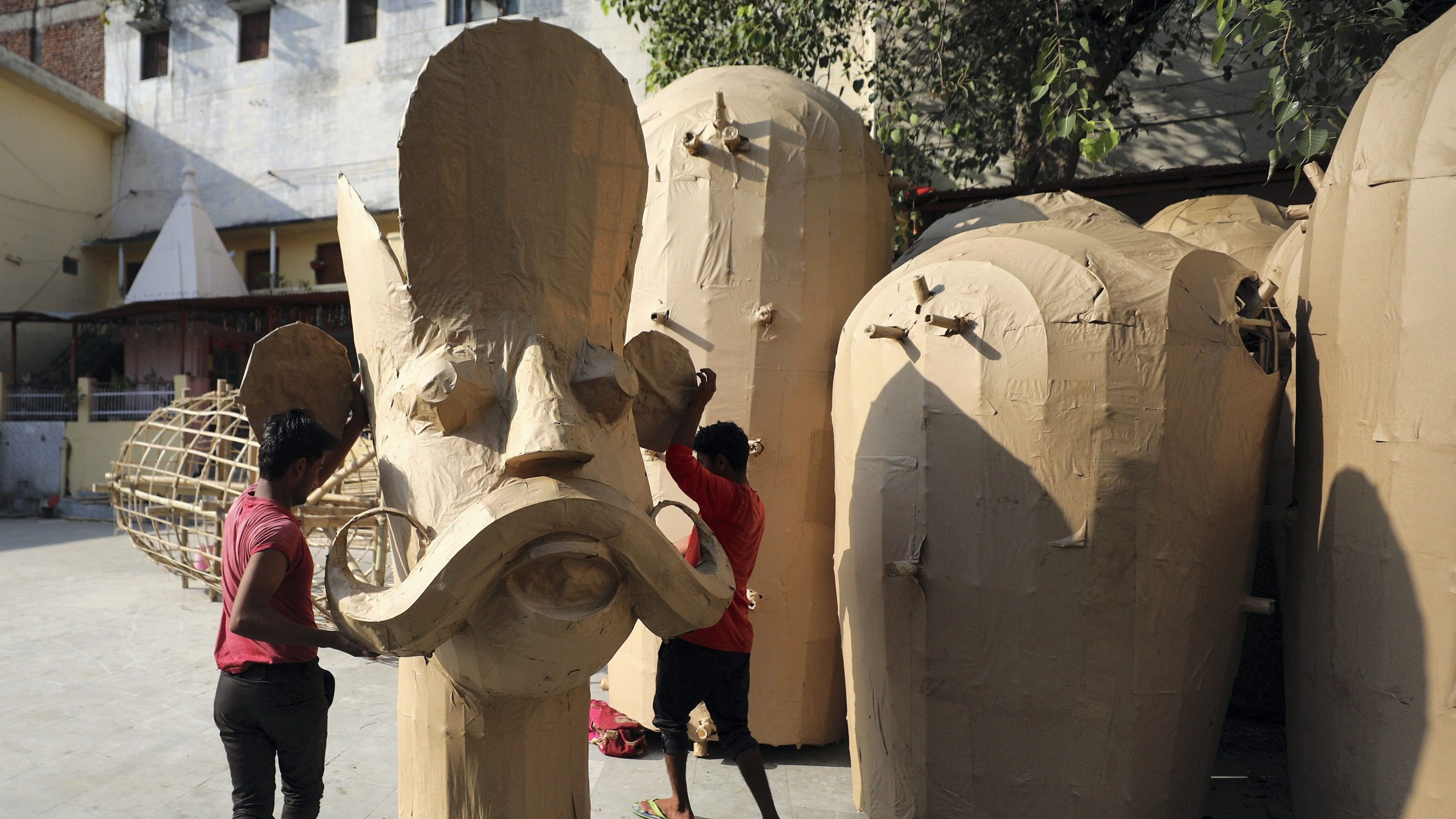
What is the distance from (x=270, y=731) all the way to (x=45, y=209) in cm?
1728

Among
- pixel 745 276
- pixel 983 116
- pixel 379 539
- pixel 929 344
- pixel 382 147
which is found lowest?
pixel 379 539

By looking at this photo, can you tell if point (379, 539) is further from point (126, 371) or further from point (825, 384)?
point (126, 371)

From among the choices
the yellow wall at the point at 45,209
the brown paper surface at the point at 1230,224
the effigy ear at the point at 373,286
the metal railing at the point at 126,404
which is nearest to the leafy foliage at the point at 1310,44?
the brown paper surface at the point at 1230,224

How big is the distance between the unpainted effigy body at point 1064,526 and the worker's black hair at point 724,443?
45 cm

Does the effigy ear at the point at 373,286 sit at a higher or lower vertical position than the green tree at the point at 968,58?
lower

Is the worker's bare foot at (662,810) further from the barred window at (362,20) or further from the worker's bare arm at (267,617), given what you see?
the barred window at (362,20)

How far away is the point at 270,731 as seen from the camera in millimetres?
2309

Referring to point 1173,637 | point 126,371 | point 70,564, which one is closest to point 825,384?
point 1173,637

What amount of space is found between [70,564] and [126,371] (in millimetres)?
7930

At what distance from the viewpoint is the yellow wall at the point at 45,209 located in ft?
49.1

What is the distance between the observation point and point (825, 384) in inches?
148

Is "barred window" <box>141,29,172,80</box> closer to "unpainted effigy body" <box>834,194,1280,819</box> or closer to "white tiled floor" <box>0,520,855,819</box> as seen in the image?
"white tiled floor" <box>0,520,855,819</box>

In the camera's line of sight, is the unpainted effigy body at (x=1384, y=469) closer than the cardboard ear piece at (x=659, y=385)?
Yes

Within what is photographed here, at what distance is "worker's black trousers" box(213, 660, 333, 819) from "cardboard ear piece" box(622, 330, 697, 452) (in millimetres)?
1040
